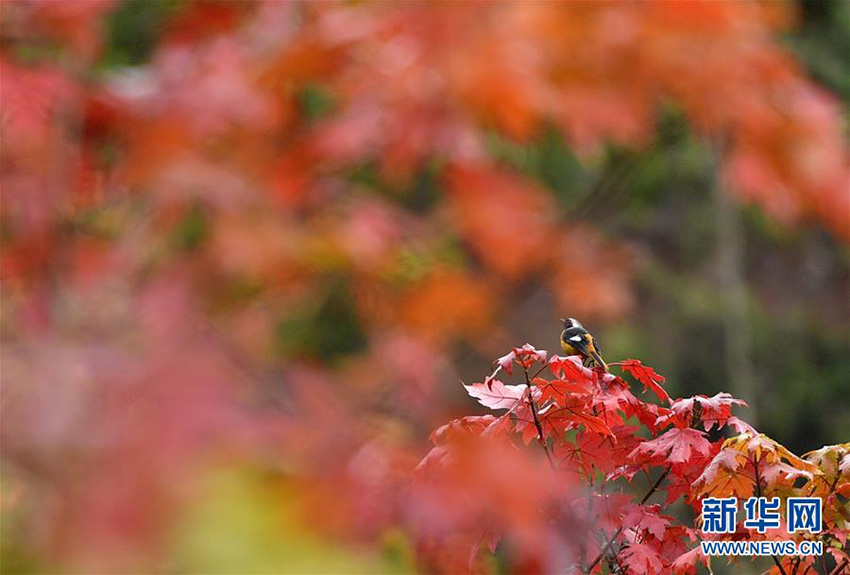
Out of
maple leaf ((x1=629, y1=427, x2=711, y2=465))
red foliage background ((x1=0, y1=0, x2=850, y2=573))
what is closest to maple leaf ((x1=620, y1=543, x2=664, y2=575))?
red foliage background ((x1=0, y1=0, x2=850, y2=573))

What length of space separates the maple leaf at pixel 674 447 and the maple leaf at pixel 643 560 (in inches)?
5.1

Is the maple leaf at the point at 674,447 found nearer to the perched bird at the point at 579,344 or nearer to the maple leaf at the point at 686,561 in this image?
the maple leaf at the point at 686,561

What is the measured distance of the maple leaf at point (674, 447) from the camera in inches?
53.6

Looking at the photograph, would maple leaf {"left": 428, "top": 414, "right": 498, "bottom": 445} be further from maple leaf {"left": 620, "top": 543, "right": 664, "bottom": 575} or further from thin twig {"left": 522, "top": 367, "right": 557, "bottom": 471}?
maple leaf {"left": 620, "top": 543, "right": 664, "bottom": 575}

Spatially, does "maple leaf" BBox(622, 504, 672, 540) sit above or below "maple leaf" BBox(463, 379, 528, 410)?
below

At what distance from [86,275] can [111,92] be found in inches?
14.6

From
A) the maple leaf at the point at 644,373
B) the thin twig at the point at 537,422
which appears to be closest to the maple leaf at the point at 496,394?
the thin twig at the point at 537,422

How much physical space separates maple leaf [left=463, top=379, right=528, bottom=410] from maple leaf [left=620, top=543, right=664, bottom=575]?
27 centimetres

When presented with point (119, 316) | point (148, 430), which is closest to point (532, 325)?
point (119, 316)

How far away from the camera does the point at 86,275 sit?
75.0 inches

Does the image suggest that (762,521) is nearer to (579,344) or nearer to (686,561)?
(686,561)

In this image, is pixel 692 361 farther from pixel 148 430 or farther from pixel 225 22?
pixel 148 430

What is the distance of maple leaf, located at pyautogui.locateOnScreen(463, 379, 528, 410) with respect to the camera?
139cm

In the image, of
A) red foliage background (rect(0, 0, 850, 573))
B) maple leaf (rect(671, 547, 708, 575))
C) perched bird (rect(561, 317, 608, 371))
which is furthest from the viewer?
perched bird (rect(561, 317, 608, 371))
